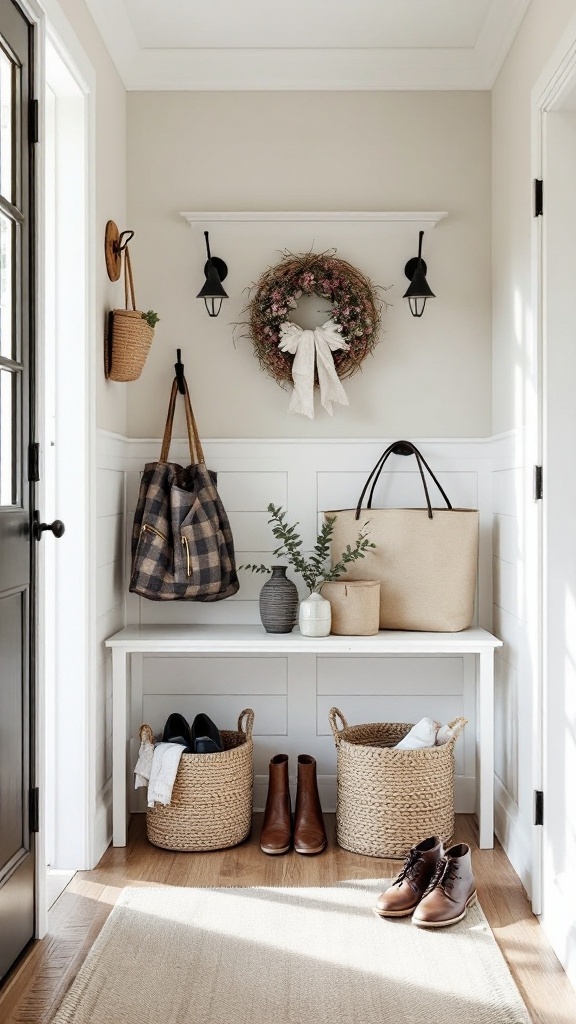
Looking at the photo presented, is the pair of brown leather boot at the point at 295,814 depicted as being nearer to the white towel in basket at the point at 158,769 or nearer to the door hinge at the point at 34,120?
the white towel in basket at the point at 158,769

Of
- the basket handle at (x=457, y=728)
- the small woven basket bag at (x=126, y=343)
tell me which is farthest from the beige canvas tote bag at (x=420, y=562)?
the small woven basket bag at (x=126, y=343)

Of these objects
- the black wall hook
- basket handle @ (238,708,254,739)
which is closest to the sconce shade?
the black wall hook

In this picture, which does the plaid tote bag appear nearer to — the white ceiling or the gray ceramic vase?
the gray ceramic vase

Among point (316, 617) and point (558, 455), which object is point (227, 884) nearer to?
point (316, 617)

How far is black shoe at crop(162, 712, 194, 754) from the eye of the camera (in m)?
2.90

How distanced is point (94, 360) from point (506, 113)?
1575mm

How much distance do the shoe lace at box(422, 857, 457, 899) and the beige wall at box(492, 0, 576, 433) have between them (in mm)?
1278

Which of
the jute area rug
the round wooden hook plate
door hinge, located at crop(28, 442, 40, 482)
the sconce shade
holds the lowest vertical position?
the jute area rug

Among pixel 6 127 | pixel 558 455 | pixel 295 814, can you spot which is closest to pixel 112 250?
pixel 6 127

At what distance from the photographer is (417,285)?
298 centimetres

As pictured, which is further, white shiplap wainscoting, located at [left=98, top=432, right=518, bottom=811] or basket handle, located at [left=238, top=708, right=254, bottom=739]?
white shiplap wainscoting, located at [left=98, top=432, right=518, bottom=811]

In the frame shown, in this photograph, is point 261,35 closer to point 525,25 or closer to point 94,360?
point 525,25

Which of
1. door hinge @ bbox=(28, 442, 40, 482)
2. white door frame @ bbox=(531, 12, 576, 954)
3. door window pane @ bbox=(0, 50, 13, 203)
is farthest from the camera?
white door frame @ bbox=(531, 12, 576, 954)

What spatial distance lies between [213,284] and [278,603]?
1.11 m
